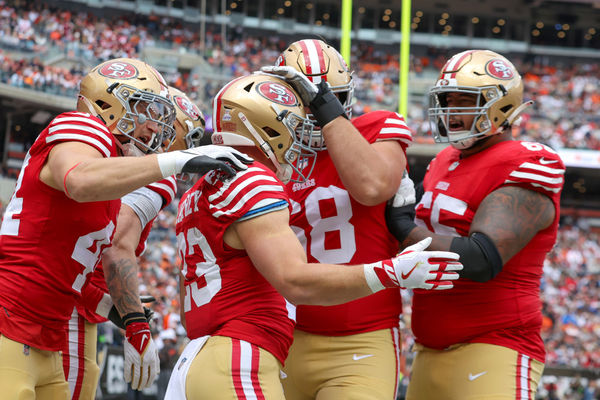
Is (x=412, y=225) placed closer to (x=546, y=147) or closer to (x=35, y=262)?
(x=546, y=147)

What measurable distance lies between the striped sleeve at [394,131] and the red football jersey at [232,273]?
74cm

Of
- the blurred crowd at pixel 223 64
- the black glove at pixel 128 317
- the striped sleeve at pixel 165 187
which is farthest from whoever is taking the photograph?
the blurred crowd at pixel 223 64

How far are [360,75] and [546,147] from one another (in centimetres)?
2380

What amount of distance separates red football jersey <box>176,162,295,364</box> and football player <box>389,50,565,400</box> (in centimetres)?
79

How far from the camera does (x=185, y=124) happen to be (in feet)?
15.0

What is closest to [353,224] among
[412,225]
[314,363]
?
[412,225]

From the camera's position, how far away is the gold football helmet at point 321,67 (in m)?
3.40

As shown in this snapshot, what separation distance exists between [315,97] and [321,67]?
0.95 feet

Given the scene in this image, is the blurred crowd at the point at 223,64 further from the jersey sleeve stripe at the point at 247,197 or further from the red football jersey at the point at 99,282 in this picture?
the jersey sleeve stripe at the point at 247,197

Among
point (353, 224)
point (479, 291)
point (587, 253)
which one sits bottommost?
point (587, 253)

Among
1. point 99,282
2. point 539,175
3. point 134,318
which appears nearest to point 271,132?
point 539,175

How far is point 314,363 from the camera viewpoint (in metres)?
3.20

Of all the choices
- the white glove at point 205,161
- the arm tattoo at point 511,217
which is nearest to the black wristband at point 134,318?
the white glove at point 205,161

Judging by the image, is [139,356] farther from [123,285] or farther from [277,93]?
[277,93]
